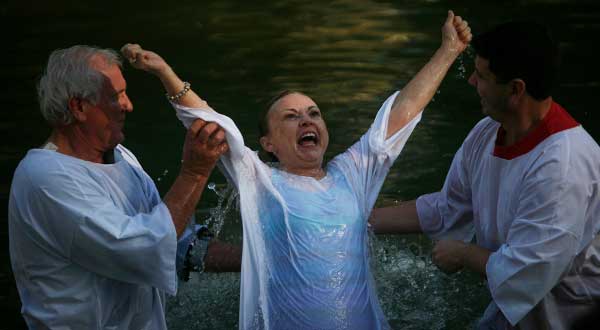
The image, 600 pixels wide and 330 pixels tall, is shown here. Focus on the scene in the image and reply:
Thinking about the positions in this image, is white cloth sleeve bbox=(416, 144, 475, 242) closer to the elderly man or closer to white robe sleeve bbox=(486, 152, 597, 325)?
white robe sleeve bbox=(486, 152, 597, 325)

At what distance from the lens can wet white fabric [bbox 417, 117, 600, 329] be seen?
3.82 metres

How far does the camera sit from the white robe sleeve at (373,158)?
429 centimetres

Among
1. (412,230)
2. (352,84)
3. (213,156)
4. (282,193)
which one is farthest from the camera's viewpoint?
(352,84)

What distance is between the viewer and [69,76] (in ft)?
12.2

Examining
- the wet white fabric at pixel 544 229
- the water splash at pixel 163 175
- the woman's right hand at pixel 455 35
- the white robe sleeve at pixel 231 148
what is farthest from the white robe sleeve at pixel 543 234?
the water splash at pixel 163 175

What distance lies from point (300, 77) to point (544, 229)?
19.1ft

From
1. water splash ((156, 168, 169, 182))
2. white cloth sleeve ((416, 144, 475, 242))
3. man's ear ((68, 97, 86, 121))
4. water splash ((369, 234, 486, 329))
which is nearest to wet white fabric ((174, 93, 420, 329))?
white cloth sleeve ((416, 144, 475, 242))

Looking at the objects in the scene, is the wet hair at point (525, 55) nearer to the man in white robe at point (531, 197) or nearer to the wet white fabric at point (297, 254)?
the man in white robe at point (531, 197)

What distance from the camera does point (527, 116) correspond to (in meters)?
4.00

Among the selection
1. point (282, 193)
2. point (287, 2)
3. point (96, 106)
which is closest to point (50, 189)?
point (96, 106)

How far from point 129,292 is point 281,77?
581cm

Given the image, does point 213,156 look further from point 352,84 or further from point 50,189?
point 352,84

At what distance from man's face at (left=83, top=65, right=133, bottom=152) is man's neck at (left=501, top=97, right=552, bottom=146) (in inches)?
57.2

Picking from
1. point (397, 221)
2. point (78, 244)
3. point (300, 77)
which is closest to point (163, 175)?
point (300, 77)
